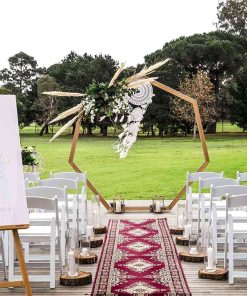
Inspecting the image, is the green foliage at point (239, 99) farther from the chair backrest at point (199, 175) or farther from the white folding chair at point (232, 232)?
the white folding chair at point (232, 232)

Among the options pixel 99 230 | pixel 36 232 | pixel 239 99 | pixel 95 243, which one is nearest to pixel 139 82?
pixel 99 230

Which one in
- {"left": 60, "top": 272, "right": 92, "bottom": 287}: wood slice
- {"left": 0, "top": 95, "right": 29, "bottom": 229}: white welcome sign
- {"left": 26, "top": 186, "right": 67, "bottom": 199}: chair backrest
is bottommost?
{"left": 60, "top": 272, "right": 92, "bottom": 287}: wood slice

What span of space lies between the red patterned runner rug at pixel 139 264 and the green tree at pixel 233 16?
138 feet

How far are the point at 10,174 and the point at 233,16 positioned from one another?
154 ft

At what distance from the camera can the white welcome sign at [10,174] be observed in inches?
184

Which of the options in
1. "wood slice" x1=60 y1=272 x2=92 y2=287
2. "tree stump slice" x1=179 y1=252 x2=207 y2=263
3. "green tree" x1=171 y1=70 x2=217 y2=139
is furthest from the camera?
"green tree" x1=171 y1=70 x2=217 y2=139

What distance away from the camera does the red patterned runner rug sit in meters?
5.68

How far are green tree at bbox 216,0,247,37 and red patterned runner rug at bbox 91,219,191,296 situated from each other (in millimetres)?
41933

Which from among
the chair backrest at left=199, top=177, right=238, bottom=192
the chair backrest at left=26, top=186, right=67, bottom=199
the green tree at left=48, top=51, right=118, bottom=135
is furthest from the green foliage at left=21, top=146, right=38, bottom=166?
the green tree at left=48, top=51, right=118, bottom=135

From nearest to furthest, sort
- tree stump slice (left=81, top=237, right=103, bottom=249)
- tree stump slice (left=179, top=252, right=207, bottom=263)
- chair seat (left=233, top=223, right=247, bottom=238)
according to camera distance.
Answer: chair seat (left=233, top=223, right=247, bottom=238) → tree stump slice (left=179, top=252, right=207, bottom=263) → tree stump slice (left=81, top=237, right=103, bottom=249)

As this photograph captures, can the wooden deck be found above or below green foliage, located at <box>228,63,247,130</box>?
below

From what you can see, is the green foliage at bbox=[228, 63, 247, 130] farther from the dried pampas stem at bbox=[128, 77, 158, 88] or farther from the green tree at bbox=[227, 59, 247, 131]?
the dried pampas stem at bbox=[128, 77, 158, 88]

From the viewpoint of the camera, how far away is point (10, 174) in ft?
15.9

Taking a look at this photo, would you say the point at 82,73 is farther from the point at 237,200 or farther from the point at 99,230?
the point at 237,200
